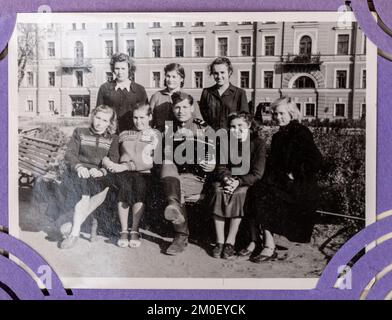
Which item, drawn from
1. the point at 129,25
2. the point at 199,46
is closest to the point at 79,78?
the point at 129,25

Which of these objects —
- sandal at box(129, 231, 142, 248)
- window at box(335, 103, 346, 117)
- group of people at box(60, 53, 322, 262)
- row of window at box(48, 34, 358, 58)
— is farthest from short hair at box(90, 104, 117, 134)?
window at box(335, 103, 346, 117)

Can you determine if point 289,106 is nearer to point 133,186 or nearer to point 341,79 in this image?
point 341,79

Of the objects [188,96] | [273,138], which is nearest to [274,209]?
[273,138]

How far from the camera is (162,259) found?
96 centimetres

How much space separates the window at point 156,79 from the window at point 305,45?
11.0 inches

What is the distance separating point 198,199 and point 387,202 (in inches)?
14.5

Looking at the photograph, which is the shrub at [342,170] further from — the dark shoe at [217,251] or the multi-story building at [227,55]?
the dark shoe at [217,251]

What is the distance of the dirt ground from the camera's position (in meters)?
0.96

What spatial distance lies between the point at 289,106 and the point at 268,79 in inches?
2.7

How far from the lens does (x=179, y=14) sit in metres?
0.95

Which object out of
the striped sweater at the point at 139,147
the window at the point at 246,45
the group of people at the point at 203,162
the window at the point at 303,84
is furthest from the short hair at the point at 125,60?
the window at the point at 303,84

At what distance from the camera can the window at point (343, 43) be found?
3.09 feet
